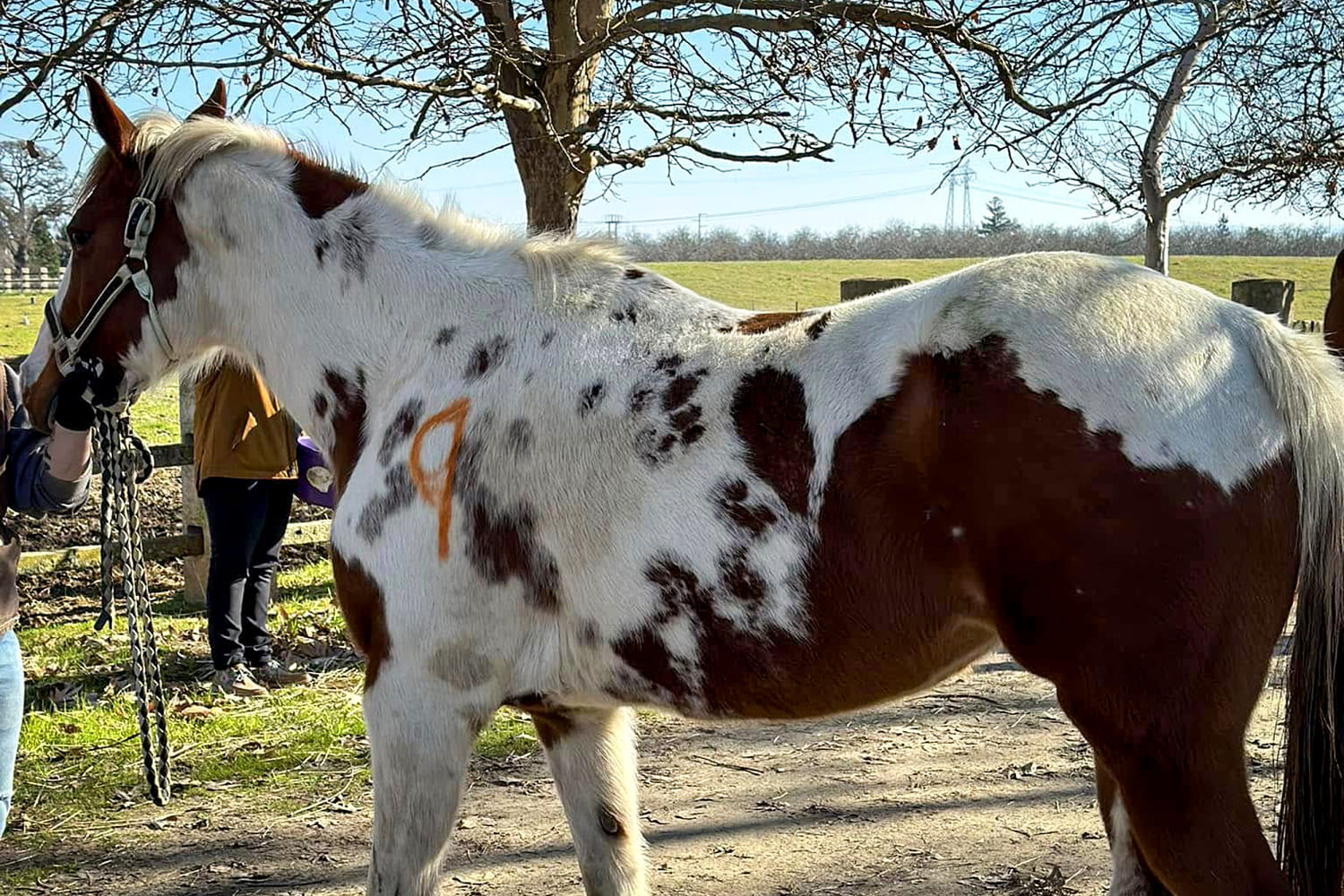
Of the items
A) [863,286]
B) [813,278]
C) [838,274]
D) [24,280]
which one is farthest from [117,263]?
[24,280]

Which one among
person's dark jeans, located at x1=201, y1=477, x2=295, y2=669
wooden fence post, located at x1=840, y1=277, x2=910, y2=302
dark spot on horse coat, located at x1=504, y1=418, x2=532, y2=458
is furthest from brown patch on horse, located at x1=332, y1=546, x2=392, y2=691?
wooden fence post, located at x1=840, y1=277, x2=910, y2=302

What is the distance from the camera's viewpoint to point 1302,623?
200cm

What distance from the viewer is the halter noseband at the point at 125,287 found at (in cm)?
282

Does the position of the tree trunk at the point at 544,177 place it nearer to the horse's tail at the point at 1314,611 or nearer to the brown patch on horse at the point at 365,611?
the brown patch on horse at the point at 365,611

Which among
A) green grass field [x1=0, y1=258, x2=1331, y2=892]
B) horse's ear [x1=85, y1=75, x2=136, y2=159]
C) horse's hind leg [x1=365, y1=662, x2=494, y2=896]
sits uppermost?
horse's ear [x1=85, y1=75, x2=136, y2=159]

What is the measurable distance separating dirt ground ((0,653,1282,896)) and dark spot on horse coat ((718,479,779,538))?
4.19 ft

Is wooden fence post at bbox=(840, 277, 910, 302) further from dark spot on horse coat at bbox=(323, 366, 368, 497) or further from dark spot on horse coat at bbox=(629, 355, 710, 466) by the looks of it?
dark spot on horse coat at bbox=(629, 355, 710, 466)

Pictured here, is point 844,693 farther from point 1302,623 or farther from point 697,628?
point 1302,623


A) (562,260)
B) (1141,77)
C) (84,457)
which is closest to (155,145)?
(84,457)

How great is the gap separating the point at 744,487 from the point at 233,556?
3723 millimetres

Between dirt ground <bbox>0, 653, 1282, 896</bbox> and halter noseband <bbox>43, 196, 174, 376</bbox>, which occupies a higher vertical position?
halter noseband <bbox>43, 196, 174, 376</bbox>

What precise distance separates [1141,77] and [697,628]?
5105mm

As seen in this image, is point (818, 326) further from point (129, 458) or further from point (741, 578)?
A: point (129, 458)

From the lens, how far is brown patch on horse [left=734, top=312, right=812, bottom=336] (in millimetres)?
2361
